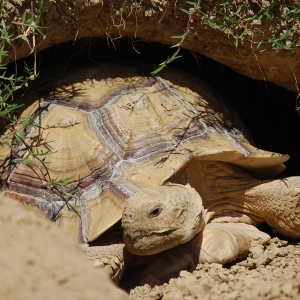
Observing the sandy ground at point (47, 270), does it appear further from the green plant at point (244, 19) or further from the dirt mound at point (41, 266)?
the green plant at point (244, 19)

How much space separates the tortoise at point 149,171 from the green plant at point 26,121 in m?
0.02

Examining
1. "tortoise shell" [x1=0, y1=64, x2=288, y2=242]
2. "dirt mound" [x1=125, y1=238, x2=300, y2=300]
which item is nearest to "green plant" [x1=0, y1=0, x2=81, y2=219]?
"tortoise shell" [x1=0, y1=64, x2=288, y2=242]

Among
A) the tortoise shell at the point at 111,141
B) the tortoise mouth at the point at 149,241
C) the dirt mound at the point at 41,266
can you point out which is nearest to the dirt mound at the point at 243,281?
the tortoise mouth at the point at 149,241

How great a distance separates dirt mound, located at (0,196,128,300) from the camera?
1.81 meters

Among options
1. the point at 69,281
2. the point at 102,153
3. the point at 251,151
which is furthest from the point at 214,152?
the point at 69,281

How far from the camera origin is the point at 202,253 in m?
3.69

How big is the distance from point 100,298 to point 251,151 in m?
2.47

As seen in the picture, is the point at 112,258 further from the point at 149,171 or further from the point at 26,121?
the point at 26,121

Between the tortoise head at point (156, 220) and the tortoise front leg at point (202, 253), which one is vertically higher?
the tortoise head at point (156, 220)

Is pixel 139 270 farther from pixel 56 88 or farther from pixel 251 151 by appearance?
pixel 56 88

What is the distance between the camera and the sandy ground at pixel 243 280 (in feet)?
9.30

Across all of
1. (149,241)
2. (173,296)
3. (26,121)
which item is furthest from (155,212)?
(26,121)

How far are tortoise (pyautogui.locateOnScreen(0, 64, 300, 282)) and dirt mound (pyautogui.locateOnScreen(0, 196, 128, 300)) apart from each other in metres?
1.26

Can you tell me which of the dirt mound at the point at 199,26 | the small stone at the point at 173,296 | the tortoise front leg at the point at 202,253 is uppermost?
the dirt mound at the point at 199,26
